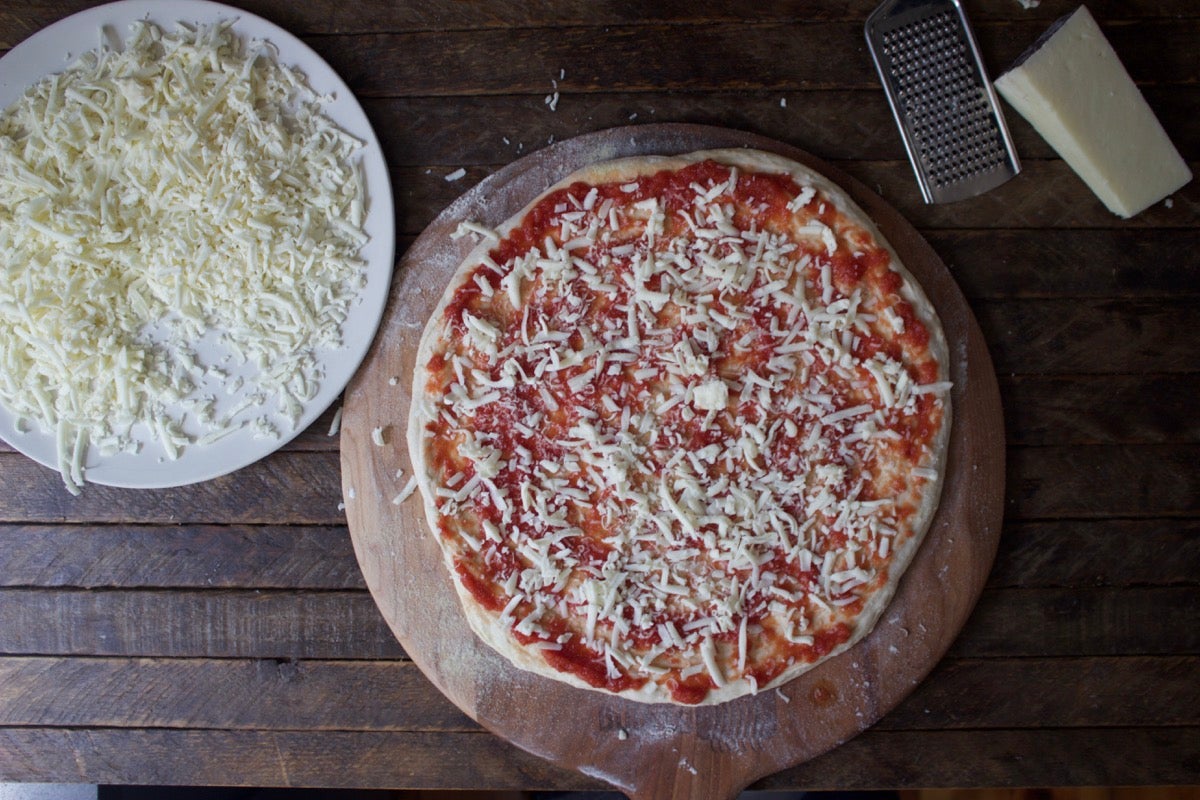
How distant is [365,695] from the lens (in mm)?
2824

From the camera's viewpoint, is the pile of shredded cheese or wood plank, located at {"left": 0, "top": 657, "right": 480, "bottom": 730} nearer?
the pile of shredded cheese

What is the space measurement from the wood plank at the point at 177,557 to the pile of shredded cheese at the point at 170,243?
31 cm

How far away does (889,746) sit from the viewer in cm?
279

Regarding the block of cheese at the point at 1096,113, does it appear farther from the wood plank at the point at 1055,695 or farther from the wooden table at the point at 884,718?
the wood plank at the point at 1055,695

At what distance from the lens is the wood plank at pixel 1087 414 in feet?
9.18

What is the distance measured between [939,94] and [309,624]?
2806 millimetres

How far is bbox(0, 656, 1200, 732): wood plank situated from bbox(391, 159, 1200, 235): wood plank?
1.49m

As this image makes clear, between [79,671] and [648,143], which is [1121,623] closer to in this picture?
[648,143]

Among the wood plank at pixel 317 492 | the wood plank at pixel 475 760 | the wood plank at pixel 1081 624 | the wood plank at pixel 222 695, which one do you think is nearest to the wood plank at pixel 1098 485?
the wood plank at pixel 317 492

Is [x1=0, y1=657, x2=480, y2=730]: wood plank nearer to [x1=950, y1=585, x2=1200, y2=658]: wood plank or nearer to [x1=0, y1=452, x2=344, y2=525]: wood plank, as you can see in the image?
[x1=0, y1=452, x2=344, y2=525]: wood plank

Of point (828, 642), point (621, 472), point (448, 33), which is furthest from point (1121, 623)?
point (448, 33)

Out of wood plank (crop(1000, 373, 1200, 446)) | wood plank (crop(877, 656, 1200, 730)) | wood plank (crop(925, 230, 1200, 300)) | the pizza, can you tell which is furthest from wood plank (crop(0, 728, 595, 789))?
wood plank (crop(925, 230, 1200, 300))

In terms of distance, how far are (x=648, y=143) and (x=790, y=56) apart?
59 cm

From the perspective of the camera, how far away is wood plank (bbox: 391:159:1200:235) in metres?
2.80
